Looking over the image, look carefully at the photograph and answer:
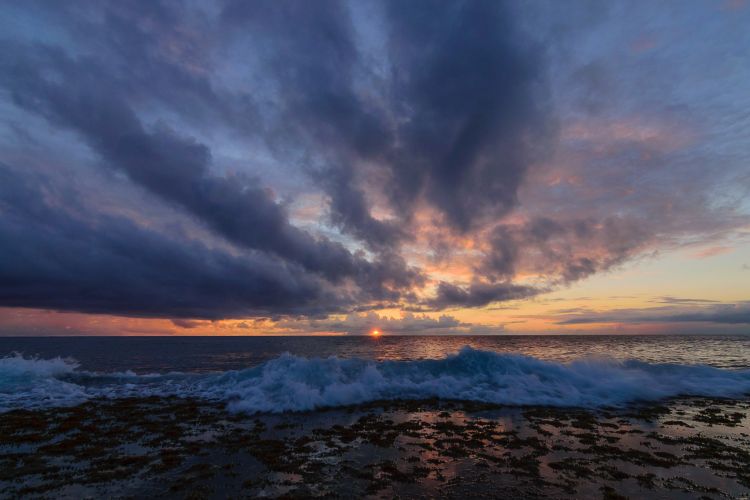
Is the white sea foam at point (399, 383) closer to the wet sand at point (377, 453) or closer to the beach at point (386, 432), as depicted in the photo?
the beach at point (386, 432)

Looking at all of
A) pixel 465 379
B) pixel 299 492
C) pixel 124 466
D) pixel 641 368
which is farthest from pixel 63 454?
pixel 641 368

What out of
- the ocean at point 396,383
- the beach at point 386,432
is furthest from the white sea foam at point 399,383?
the beach at point 386,432

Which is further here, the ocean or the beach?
the ocean

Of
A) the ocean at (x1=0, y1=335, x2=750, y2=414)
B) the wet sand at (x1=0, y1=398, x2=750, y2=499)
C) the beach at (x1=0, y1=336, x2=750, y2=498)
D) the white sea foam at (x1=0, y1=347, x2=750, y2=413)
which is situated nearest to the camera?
the wet sand at (x1=0, y1=398, x2=750, y2=499)

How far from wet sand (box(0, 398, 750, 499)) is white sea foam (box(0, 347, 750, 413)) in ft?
12.0

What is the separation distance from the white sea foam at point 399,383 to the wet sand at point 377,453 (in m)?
3.65

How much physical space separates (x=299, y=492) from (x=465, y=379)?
91.6 feet

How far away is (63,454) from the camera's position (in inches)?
713

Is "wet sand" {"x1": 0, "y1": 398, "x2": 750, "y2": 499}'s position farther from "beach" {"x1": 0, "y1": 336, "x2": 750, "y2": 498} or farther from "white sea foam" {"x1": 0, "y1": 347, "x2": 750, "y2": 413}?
"white sea foam" {"x1": 0, "y1": 347, "x2": 750, "y2": 413}

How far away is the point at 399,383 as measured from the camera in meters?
36.5

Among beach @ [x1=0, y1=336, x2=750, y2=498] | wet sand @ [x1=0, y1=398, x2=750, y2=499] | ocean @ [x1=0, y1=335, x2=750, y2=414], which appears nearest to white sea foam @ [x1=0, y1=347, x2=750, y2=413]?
ocean @ [x1=0, y1=335, x2=750, y2=414]

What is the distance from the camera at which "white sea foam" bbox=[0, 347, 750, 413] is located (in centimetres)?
3188

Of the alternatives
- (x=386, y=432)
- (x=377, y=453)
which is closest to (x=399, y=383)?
(x=386, y=432)

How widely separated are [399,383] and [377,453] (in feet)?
61.3
